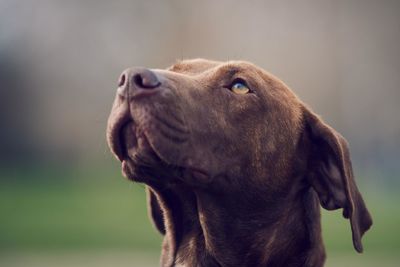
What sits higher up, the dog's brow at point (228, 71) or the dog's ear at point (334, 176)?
the dog's brow at point (228, 71)

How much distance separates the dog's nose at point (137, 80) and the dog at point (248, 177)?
0.16 metres

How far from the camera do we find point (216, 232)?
160 inches

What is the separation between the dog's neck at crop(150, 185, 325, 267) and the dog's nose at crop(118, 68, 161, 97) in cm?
69

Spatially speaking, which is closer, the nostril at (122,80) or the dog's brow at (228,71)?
the nostril at (122,80)

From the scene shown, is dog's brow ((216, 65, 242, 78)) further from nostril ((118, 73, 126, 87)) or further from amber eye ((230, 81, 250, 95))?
nostril ((118, 73, 126, 87))

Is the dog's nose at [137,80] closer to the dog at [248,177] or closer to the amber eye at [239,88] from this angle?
the dog at [248,177]

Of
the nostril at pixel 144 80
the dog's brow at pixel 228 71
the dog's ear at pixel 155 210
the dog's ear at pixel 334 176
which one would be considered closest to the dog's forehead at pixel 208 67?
the dog's brow at pixel 228 71

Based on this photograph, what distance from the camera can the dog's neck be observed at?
4.05 metres

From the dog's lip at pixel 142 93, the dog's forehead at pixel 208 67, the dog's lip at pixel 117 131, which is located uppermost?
the dog's lip at pixel 142 93

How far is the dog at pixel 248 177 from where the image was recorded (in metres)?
3.80

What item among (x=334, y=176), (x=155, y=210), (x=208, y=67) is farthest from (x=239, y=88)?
(x=155, y=210)

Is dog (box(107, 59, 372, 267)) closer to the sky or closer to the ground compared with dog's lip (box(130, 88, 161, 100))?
closer to the ground

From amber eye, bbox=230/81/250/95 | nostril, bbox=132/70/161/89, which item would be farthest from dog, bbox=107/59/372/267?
nostril, bbox=132/70/161/89

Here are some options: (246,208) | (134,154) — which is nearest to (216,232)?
(246,208)
